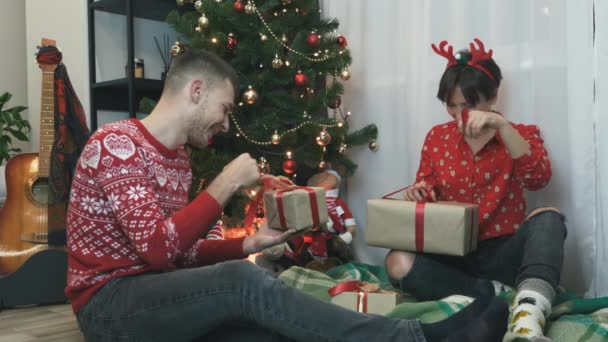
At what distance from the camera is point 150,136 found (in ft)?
4.26

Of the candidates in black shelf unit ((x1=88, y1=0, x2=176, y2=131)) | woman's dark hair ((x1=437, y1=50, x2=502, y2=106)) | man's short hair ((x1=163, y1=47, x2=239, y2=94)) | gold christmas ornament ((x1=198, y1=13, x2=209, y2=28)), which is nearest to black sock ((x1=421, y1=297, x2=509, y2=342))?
man's short hair ((x1=163, y1=47, x2=239, y2=94))

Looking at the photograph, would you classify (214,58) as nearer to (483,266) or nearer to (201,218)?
(201,218)

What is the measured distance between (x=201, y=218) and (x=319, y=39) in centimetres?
138

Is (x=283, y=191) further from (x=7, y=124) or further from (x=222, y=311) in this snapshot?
(x=7, y=124)

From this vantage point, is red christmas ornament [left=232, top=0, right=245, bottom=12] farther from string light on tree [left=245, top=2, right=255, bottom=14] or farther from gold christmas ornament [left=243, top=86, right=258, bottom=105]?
gold christmas ornament [left=243, top=86, right=258, bottom=105]

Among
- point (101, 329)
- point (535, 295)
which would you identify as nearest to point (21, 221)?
point (101, 329)

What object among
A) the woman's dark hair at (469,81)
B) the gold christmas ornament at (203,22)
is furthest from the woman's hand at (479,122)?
the gold christmas ornament at (203,22)

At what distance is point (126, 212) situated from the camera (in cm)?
116

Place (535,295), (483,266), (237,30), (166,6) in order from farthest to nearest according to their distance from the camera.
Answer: (166,6) → (237,30) → (483,266) → (535,295)

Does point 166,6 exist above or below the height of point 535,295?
above

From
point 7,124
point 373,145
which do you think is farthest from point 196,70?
point 7,124

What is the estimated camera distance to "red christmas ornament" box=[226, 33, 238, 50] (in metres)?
2.31

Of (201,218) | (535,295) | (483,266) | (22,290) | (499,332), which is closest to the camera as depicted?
(499,332)

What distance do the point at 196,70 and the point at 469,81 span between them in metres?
0.85
